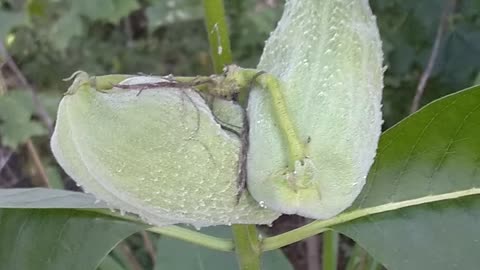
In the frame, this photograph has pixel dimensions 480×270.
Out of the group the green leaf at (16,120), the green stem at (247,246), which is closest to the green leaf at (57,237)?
the green stem at (247,246)

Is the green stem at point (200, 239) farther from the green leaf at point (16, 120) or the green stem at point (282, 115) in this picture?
the green leaf at point (16, 120)

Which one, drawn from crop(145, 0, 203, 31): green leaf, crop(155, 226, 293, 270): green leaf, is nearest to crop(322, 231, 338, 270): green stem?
crop(155, 226, 293, 270): green leaf

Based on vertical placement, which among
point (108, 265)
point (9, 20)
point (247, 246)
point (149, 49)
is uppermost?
point (9, 20)

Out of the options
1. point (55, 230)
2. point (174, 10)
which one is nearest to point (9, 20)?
point (174, 10)

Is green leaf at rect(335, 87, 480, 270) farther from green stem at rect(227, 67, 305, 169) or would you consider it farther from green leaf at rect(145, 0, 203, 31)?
green leaf at rect(145, 0, 203, 31)

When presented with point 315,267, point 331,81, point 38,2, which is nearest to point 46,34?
point 38,2

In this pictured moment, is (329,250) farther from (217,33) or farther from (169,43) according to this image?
(169,43)

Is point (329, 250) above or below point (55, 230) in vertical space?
below
